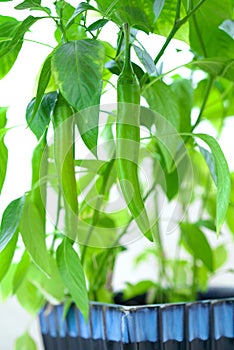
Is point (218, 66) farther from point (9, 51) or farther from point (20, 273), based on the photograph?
point (20, 273)

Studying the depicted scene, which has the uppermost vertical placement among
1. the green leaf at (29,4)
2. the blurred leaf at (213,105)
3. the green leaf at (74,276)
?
the green leaf at (29,4)

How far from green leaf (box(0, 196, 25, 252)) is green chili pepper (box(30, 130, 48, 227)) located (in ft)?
0.08

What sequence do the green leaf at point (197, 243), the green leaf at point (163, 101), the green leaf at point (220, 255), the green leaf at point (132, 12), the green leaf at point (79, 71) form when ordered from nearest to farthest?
the green leaf at point (79, 71) < the green leaf at point (132, 12) < the green leaf at point (163, 101) < the green leaf at point (197, 243) < the green leaf at point (220, 255)

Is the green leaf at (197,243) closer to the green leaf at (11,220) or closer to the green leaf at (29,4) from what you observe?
the green leaf at (11,220)

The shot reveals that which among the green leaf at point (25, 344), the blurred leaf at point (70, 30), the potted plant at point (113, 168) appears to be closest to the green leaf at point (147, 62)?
Answer: the potted plant at point (113, 168)

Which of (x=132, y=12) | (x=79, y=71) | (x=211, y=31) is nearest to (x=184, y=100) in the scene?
(x=211, y=31)

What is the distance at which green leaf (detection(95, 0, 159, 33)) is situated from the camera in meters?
0.57

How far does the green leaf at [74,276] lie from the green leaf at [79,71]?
18cm

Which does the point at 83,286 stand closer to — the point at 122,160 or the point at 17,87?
the point at 122,160

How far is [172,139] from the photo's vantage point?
0.67 metres

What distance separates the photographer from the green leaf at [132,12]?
572 mm

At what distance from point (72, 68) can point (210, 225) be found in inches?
14.4

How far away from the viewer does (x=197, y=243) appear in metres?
0.80

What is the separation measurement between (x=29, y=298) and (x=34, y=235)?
243mm
